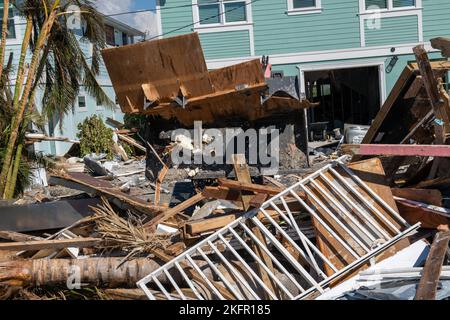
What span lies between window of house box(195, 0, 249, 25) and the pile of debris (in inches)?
316

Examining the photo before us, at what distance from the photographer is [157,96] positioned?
21.9 ft

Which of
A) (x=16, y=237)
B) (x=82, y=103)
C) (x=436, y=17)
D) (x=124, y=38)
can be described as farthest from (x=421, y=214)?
(x=124, y=38)

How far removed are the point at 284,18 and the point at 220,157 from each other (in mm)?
8033

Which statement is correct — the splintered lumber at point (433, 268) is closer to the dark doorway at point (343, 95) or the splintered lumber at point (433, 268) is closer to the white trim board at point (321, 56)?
the white trim board at point (321, 56)

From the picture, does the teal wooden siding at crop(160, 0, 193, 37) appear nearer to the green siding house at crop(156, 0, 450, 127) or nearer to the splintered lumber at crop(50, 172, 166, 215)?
the green siding house at crop(156, 0, 450, 127)

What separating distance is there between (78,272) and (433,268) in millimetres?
3007

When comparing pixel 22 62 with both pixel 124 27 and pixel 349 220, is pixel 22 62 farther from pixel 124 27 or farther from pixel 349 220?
pixel 124 27

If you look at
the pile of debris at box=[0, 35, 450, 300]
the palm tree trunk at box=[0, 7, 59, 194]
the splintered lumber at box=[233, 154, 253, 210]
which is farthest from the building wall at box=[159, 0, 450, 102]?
the splintered lumber at box=[233, 154, 253, 210]

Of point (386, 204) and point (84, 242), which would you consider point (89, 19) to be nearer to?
point (84, 242)

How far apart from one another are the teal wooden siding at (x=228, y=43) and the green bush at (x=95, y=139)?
3975mm

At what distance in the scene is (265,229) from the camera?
431 cm

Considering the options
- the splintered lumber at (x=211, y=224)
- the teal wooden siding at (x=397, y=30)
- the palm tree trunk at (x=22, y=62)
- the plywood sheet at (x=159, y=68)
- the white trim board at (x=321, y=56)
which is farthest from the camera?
the white trim board at (x=321, y=56)

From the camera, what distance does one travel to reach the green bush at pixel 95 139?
15.1 metres

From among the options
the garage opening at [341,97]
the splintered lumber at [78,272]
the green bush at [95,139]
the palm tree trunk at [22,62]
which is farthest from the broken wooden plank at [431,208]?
the green bush at [95,139]
